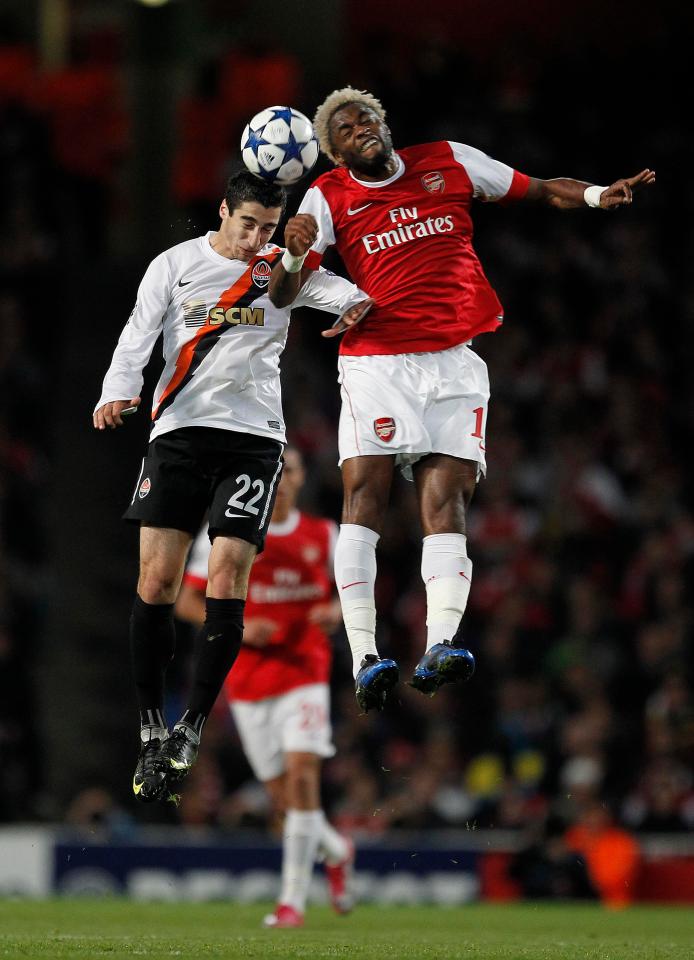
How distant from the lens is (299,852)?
35.2ft

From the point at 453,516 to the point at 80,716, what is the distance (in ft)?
28.3

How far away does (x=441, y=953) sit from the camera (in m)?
7.78

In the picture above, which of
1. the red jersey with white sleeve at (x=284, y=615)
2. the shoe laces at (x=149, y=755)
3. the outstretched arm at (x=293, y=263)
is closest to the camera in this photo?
the shoe laces at (x=149, y=755)

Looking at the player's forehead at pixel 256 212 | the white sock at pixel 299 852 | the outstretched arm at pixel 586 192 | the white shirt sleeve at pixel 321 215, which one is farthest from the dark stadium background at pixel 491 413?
the player's forehead at pixel 256 212

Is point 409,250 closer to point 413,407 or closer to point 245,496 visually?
point 413,407

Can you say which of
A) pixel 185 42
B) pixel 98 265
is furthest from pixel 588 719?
pixel 185 42

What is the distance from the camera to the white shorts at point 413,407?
8.17 metres

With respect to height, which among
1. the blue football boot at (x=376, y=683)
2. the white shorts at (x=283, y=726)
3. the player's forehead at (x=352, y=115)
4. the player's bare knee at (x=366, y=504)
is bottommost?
the blue football boot at (x=376, y=683)

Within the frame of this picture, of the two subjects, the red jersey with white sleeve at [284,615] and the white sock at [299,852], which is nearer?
the white sock at [299,852]

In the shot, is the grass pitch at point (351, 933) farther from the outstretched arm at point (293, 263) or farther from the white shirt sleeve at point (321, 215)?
the white shirt sleeve at point (321, 215)

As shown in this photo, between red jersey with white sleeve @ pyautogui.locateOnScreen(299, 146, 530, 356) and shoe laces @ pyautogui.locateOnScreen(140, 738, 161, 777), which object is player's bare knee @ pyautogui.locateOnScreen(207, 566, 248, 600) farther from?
red jersey with white sleeve @ pyautogui.locateOnScreen(299, 146, 530, 356)

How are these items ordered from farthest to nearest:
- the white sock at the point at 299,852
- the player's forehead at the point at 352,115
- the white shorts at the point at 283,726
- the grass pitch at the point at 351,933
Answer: the white shorts at the point at 283,726, the white sock at the point at 299,852, the player's forehead at the point at 352,115, the grass pitch at the point at 351,933

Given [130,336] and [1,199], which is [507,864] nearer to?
[130,336]

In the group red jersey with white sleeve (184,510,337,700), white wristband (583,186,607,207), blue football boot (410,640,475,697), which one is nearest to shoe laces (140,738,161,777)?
blue football boot (410,640,475,697)
